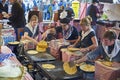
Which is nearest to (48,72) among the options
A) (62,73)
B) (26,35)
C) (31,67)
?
(62,73)

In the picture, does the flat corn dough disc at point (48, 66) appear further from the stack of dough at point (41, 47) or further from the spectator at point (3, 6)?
the spectator at point (3, 6)

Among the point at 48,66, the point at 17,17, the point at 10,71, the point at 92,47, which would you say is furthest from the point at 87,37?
the point at 10,71

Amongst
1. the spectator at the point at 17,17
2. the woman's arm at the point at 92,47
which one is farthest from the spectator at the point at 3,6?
the woman's arm at the point at 92,47

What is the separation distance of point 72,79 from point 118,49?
70cm

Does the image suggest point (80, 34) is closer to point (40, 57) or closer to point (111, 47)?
point (40, 57)

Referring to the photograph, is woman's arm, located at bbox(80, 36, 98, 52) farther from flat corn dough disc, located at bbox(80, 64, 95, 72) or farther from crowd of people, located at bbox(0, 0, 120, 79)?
flat corn dough disc, located at bbox(80, 64, 95, 72)

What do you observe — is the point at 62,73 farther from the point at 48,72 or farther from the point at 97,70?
the point at 97,70

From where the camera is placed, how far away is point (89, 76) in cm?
264

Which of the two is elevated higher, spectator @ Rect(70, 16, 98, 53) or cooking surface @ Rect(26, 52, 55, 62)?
spectator @ Rect(70, 16, 98, 53)

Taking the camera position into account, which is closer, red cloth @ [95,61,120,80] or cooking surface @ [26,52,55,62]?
red cloth @ [95,61,120,80]

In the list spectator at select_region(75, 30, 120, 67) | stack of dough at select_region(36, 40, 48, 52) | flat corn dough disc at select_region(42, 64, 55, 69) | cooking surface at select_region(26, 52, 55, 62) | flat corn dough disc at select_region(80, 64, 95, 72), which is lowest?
flat corn dough disc at select_region(80, 64, 95, 72)

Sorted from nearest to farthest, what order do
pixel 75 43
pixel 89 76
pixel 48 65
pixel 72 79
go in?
pixel 72 79 → pixel 89 76 → pixel 48 65 → pixel 75 43

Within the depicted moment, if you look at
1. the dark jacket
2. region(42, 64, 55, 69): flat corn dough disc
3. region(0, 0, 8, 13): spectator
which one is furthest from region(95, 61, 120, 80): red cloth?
region(0, 0, 8, 13): spectator

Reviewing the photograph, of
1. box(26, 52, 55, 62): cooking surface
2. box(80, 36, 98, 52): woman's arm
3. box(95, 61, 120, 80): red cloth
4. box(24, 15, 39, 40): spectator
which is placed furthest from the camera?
box(24, 15, 39, 40): spectator
